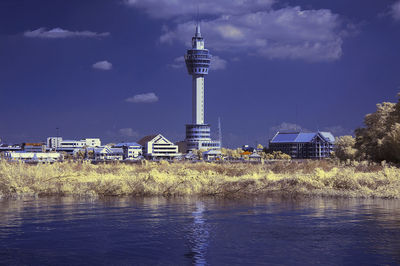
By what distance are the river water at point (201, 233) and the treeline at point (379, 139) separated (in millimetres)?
22101

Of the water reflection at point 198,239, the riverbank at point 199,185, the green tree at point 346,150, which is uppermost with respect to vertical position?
the green tree at point 346,150

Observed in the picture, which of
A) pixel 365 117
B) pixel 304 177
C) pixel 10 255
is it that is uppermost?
pixel 365 117

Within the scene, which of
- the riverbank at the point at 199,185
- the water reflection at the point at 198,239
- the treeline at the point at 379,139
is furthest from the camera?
the treeline at the point at 379,139

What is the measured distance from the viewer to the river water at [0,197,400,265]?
1233 cm

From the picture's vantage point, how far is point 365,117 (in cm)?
5903

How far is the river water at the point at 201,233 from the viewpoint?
12328 millimetres

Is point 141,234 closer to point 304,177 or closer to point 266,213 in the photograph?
point 266,213

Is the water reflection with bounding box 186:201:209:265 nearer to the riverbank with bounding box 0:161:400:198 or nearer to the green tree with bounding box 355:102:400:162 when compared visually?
the riverbank with bounding box 0:161:400:198

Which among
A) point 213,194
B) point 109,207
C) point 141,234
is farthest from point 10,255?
point 213,194

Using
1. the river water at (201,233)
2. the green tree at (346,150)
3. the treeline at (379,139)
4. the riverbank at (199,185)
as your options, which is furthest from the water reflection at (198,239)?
the green tree at (346,150)

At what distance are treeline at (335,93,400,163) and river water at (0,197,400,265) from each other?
72.5 ft

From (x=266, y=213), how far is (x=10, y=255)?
1006cm

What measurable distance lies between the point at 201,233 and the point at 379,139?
3710cm

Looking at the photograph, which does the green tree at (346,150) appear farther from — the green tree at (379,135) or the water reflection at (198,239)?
the water reflection at (198,239)
